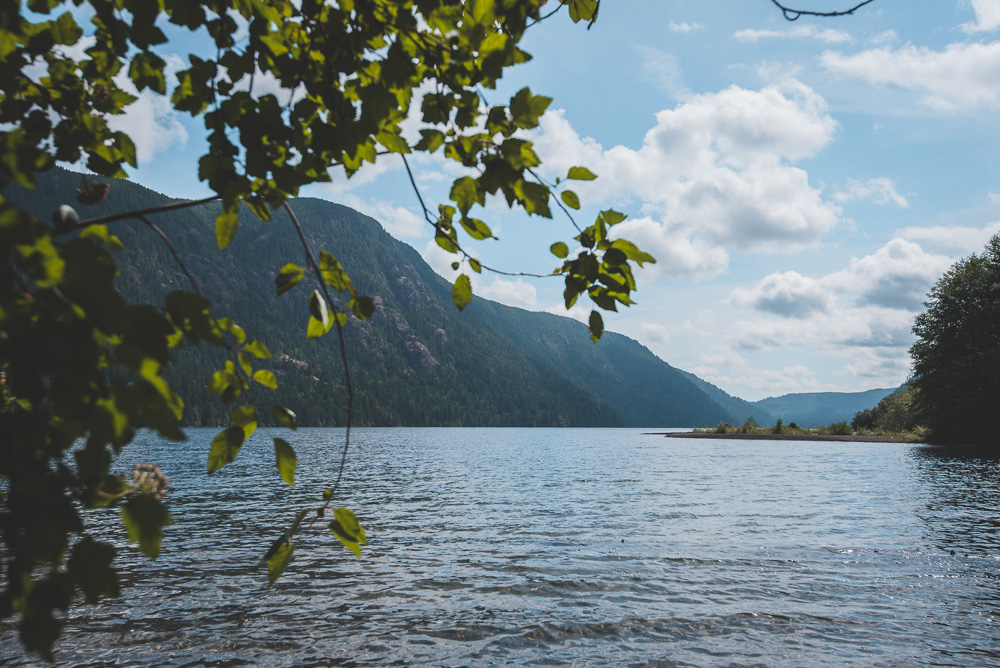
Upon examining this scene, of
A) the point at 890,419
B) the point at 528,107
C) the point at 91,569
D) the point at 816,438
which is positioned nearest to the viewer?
the point at 91,569

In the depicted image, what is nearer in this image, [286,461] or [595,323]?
[286,461]

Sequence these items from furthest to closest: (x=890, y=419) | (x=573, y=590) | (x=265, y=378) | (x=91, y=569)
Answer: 1. (x=890, y=419)
2. (x=573, y=590)
3. (x=265, y=378)
4. (x=91, y=569)

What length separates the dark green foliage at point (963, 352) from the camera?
61481mm

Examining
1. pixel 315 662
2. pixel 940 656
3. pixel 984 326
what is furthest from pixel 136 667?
pixel 984 326

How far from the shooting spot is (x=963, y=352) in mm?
66188

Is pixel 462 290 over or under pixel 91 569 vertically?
over

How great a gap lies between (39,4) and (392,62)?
1.67 metres

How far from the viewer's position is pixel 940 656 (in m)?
9.82

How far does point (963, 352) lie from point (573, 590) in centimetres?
7549

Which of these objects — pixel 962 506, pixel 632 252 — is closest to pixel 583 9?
pixel 632 252

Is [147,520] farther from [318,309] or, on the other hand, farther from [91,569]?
[318,309]

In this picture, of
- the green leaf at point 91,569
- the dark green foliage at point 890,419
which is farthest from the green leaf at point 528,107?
the dark green foliage at point 890,419

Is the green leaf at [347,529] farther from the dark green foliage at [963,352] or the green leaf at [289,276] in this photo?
the dark green foliage at [963,352]

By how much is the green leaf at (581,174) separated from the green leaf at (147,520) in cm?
163
